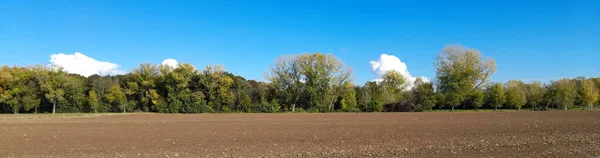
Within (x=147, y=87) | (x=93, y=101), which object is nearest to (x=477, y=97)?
(x=147, y=87)

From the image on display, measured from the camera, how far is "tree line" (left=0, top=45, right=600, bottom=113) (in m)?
69.2

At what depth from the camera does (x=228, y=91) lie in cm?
7456

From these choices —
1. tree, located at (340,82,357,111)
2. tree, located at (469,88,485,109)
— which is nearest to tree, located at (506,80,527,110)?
tree, located at (469,88,485,109)

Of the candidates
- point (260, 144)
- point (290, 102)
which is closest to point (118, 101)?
point (290, 102)

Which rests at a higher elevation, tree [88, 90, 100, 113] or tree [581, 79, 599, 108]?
tree [581, 79, 599, 108]

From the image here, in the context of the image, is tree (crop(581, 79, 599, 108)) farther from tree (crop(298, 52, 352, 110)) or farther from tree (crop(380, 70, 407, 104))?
tree (crop(298, 52, 352, 110))

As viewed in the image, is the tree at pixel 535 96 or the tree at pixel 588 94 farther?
the tree at pixel 588 94

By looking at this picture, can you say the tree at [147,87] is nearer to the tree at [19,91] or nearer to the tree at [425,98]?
the tree at [19,91]

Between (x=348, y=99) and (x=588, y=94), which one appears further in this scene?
(x=588, y=94)

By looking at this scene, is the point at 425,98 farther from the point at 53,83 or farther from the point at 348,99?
the point at 53,83

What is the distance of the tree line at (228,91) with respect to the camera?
2724 inches

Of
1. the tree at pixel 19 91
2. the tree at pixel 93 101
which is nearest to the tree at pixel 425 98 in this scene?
the tree at pixel 93 101

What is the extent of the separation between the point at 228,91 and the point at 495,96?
52.8m

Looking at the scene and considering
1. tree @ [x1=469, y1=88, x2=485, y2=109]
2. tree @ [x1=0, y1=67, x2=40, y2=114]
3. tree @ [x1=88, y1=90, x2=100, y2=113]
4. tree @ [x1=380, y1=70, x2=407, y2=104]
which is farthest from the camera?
tree @ [x1=380, y1=70, x2=407, y2=104]
